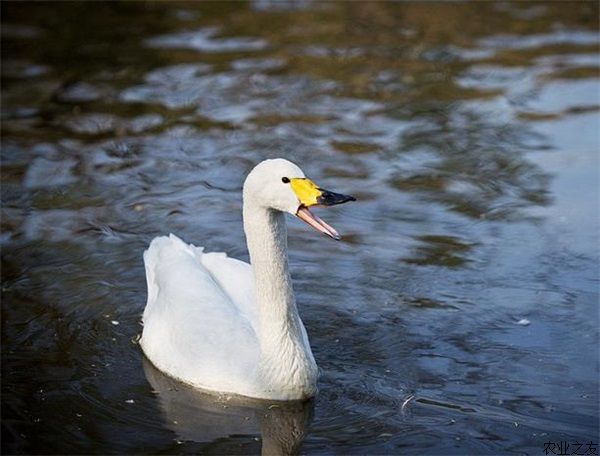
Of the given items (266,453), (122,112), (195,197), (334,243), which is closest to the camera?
(266,453)

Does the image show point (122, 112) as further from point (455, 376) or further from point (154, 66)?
point (455, 376)

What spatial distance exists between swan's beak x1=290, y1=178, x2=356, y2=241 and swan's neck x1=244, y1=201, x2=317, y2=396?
30cm

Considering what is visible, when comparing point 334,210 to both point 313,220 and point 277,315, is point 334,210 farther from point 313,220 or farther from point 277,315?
point 313,220

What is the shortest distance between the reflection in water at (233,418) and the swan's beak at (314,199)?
1.11 metres

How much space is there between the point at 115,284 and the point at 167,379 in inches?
59.3

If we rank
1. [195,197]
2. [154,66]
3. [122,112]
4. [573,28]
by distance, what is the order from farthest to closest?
[573,28]
[154,66]
[122,112]
[195,197]

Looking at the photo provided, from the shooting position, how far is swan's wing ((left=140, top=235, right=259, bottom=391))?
681 cm

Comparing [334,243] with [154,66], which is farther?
[154,66]

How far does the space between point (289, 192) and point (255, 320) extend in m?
1.09

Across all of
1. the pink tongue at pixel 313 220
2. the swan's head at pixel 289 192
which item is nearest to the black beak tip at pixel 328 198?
the swan's head at pixel 289 192

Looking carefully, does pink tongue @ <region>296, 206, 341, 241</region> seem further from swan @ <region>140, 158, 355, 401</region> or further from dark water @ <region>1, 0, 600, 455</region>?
dark water @ <region>1, 0, 600, 455</region>

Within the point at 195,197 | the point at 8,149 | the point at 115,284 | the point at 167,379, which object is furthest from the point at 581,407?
the point at 8,149

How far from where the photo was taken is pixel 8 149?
37.5ft

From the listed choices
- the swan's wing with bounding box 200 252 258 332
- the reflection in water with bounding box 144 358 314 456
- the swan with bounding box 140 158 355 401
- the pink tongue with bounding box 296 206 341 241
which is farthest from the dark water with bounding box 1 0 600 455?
the pink tongue with bounding box 296 206 341 241
